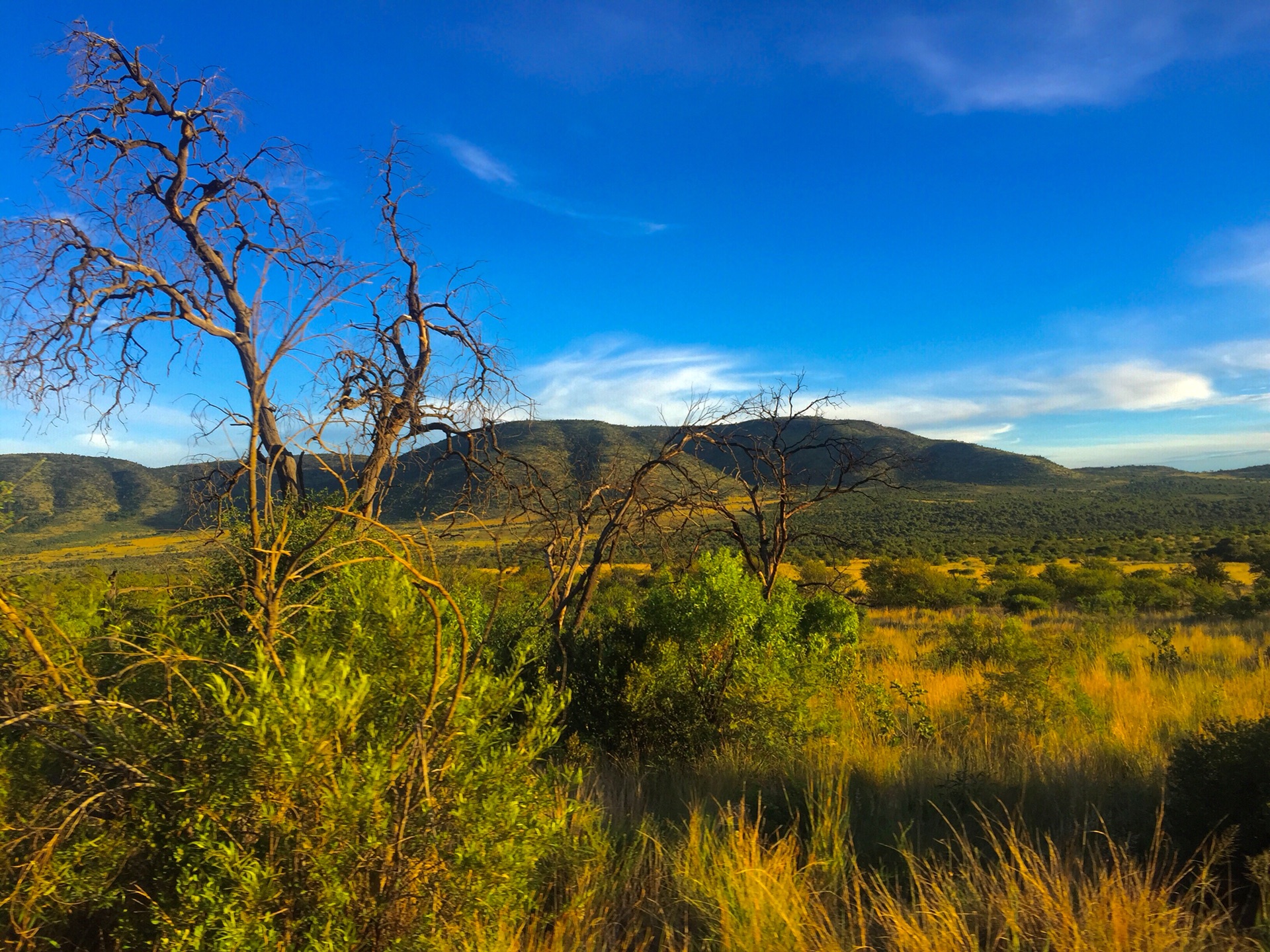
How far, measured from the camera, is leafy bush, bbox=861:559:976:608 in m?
25.3

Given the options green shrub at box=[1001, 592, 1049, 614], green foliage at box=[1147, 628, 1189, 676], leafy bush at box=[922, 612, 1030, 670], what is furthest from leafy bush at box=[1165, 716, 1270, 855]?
green shrub at box=[1001, 592, 1049, 614]

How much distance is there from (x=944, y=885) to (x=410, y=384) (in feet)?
20.9

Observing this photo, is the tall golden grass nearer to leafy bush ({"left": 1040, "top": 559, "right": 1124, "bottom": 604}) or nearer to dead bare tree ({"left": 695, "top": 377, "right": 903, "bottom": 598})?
dead bare tree ({"left": 695, "top": 377, "right": 903, "bottom": 598})

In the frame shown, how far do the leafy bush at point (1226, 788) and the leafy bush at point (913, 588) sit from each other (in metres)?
22.6

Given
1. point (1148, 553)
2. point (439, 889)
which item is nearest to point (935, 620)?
point (439, 889)

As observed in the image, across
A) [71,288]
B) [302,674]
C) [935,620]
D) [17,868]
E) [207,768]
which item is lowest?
[935,620]

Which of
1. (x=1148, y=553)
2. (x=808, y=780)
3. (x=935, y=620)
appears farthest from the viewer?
(x=1148, y=553)

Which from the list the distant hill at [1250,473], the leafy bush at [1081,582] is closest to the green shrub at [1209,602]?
the leafy bush at [1081,582]

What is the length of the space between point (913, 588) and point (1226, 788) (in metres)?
23.2

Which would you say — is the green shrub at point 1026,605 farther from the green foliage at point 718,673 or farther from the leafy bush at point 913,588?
the green foliage at point 718,673

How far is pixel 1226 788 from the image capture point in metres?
3.84

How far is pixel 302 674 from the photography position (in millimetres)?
2066

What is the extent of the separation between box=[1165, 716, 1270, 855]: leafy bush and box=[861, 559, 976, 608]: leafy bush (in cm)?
2261

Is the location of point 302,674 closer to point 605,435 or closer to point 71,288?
point 71,288
